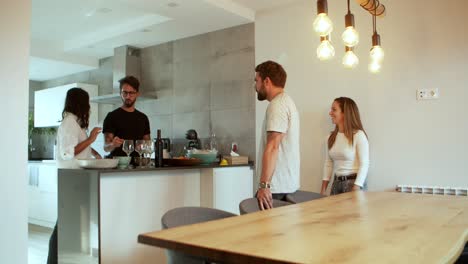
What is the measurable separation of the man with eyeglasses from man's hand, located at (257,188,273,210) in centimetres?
167

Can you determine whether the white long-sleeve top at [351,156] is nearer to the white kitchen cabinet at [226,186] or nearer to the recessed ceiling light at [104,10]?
the white kitchen cabinet at [226,186]

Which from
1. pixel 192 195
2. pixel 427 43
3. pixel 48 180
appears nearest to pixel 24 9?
pixel 192 195

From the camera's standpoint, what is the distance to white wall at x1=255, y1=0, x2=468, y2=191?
3.06 m

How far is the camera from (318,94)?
12.3ft

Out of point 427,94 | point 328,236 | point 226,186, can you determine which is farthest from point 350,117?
point 328,236

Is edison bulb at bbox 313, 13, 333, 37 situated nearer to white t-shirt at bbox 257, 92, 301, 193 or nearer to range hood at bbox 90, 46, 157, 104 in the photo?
white t-shirt at bbox 257, 92, 301, 193

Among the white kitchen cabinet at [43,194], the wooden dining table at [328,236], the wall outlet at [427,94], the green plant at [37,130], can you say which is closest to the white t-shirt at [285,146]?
the wooden dining table at [328,236]

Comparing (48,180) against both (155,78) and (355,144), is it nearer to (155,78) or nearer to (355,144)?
(155,78)

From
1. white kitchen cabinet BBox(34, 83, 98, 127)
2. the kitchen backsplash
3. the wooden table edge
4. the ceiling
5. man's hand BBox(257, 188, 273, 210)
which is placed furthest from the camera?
white kitchen cabinet BBox(34, 83, 98, 127)

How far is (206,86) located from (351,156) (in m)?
2.01

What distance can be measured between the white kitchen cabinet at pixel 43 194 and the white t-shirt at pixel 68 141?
2.54 meters

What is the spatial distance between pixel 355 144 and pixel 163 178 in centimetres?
155

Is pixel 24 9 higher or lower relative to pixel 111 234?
higher

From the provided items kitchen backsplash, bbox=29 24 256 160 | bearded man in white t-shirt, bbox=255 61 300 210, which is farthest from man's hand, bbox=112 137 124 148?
kitchen backsplash, bbox=29 24 256 160
